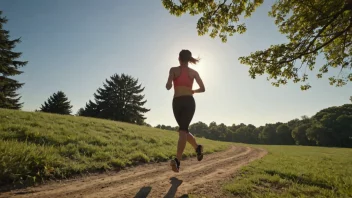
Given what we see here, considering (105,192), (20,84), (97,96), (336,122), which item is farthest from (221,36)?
(336,122)

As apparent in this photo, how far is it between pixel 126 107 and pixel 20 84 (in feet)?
88.4

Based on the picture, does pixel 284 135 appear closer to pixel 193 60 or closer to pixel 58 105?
pixel 58 105

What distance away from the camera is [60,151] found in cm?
598

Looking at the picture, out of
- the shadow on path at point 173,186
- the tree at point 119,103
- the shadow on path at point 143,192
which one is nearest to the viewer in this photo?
the shadow on path at point 143,192

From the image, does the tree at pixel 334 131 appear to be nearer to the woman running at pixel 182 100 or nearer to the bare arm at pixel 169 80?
the woman running at pixel 182 100

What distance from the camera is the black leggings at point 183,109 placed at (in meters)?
4.62

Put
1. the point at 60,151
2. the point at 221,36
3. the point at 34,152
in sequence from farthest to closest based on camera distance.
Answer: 1. the point at 221,36
2. the point at 60,151
3. the point at 34,152

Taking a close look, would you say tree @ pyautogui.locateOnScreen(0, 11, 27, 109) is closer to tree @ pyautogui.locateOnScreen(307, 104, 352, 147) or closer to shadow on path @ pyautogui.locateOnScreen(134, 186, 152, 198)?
shadow on path @ pyautogui.locateOnScreen(134, 186, 152, 198)

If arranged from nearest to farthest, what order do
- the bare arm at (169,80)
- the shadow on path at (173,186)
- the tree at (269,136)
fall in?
the shadow on path at (173,186) < the bare arm at (169,80) < the tree at (269,136)

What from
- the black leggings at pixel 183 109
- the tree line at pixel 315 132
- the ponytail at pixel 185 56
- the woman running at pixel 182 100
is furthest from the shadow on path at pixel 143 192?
the tree line at pixel 315 132

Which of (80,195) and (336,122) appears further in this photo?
(336,122)

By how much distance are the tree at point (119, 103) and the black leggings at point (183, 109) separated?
5109 centimetres

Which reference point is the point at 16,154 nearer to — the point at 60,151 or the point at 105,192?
the point at 60,151

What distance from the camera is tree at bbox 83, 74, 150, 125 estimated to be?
2130 inches
